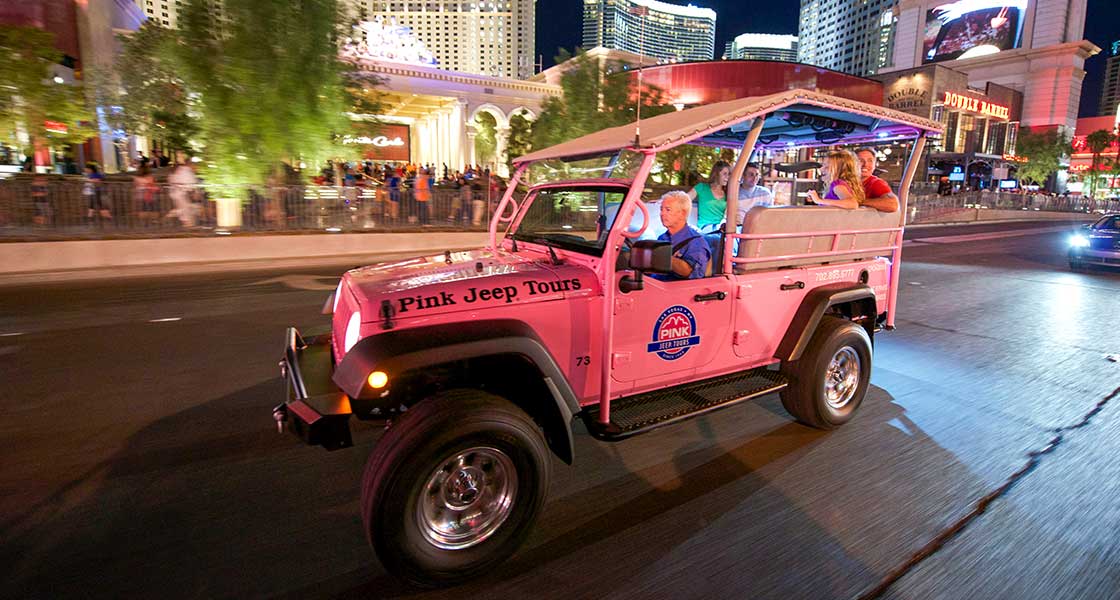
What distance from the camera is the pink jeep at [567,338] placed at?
8.45 ft

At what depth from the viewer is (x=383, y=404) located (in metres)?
2.73

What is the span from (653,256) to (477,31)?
464 ft

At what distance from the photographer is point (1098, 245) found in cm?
1312

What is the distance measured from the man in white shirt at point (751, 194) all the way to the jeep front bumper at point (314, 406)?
368 cm

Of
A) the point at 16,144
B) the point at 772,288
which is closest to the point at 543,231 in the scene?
the point at 772,288

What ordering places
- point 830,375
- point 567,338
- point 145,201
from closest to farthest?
point 567,338 < point 830,375 < point 145,201

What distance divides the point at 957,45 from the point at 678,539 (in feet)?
355

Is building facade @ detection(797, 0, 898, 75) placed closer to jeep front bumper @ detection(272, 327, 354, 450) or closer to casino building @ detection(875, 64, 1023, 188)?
casino building @ detection(875, 64, 1023, 188)

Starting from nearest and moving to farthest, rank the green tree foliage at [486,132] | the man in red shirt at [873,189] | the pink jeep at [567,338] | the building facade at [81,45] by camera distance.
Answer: the pink jeep at [567,338], the man in red shirt at [873,189], the building facade at [81,45], the green tree foliage at [486,132]

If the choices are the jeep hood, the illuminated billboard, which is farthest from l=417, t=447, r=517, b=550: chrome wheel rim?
the illuminated billboard

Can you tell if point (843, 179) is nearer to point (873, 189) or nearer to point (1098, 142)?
point (873, 189)

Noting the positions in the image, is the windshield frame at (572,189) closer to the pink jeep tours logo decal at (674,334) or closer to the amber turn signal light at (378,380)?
the pink jeep tours logo decal at (674,334)

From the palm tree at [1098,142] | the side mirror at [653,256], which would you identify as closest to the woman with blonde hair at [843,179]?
the side mirror at [653,256]

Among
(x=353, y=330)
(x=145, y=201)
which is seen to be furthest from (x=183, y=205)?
(x=353, y=330)
